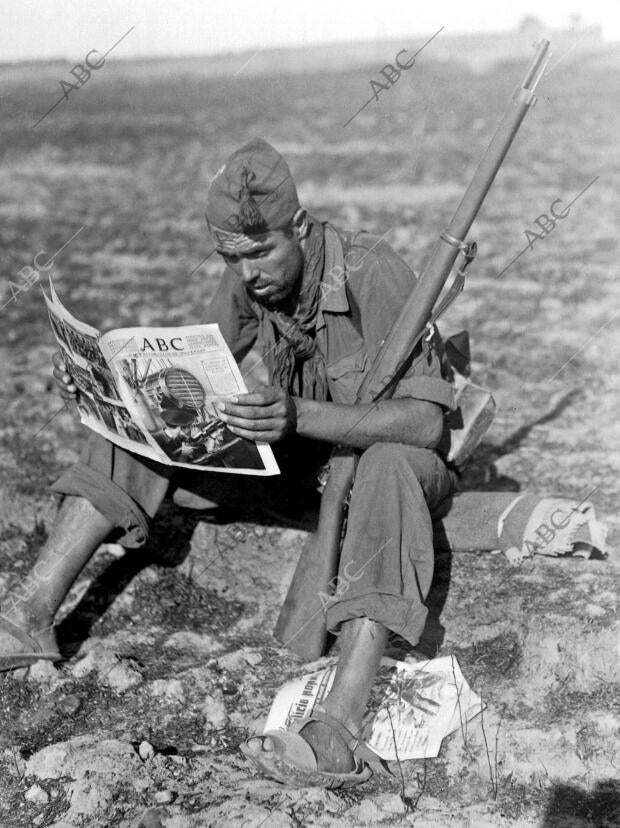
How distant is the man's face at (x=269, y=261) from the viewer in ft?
11.0

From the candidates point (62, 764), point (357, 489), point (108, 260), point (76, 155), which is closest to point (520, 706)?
point (357, 489)

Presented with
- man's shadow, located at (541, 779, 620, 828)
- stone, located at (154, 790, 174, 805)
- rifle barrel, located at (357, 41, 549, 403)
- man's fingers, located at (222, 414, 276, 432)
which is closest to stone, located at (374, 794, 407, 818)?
man's shadow, located at (541, 779, 620, 828)

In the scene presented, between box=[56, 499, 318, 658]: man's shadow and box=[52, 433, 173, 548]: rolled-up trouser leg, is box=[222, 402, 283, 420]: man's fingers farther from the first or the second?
box=[56, 499, 318, 658]: man's shadow

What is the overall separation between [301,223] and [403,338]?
0.50m

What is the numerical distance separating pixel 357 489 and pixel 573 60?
45.8 ft

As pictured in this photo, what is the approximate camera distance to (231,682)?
138 inches

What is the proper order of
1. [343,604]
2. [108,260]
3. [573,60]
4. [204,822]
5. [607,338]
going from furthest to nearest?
1. [573,60]
2. [108,260]
3. [607,338]
4. [343,604]
5. [204,822]

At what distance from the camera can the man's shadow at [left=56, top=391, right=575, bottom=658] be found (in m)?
3.74

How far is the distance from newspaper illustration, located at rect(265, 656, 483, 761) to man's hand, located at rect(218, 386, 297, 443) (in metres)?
0.79

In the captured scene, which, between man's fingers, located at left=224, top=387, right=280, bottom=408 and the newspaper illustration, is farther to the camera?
the newspaper illustration

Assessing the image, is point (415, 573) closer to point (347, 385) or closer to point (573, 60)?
point (347, 385)

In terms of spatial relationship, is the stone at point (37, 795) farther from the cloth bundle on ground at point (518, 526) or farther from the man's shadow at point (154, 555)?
the cloth bundle on ground at point (518, 526)

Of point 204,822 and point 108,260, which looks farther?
point 108,260

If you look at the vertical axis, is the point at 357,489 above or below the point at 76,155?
above
